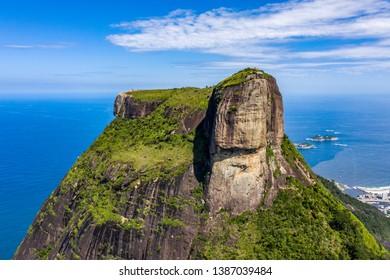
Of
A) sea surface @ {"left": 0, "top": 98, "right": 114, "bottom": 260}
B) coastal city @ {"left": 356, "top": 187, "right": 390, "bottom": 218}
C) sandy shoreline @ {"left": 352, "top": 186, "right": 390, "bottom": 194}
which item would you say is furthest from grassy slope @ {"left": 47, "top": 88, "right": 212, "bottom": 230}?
sandy shoreline @ {"left": 352, "top": 186, "right": 390, "bottom": 194}

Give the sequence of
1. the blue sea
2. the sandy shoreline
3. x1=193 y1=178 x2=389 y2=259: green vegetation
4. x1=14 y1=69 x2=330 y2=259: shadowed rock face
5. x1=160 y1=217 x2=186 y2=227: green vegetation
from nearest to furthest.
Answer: x1=193 y1=178 x2=389 y2=259: green vegetation
x1=14 y1=69 x2=330 y2=259: shadowed rock face
x1=160 y1=217 x2=186 y2=227: green vegetation
the blue sea
the sandy shoreline

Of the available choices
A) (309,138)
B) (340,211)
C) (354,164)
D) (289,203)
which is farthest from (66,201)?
(309,138)

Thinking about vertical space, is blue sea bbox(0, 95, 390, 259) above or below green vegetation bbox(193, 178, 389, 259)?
below

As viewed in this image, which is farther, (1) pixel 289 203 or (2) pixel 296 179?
(2) pixel 296 179

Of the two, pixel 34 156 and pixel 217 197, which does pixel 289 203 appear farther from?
pixel 34 156

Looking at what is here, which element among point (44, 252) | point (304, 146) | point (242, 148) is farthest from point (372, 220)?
point (304, 146)

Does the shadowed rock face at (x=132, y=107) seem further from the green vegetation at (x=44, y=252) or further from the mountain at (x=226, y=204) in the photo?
the green vegetation at (x=44, y=252)

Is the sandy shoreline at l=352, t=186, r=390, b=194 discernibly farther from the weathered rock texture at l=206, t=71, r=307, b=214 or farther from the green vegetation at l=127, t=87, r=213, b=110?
the weathered rock texture at l=206, t=71, r=307, b=214
